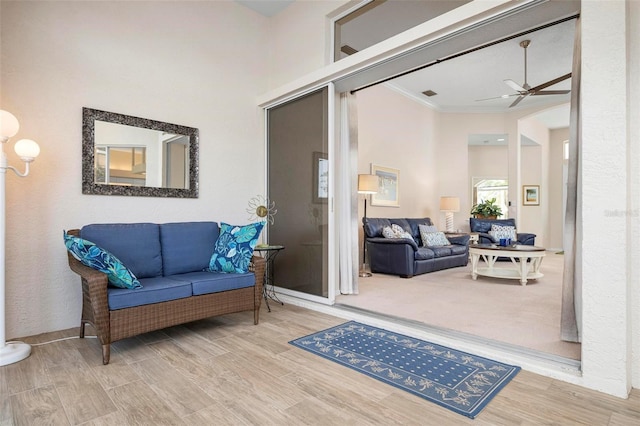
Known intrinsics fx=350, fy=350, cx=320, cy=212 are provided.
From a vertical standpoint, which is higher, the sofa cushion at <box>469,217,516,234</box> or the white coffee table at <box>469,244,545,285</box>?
the sofa cushion at <box>469,217,516,234</box>

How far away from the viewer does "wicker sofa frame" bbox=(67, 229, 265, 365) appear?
7.77 ft

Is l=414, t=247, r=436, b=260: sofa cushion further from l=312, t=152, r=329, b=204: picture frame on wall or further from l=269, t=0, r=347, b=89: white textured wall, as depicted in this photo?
l=269, t=0, r=347, b=89: white textured wall

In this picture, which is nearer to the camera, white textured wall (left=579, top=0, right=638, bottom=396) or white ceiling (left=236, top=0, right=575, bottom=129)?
white textured wall (left=579, top=0, right=638, bottom=396)

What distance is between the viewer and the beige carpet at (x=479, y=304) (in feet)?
9.29

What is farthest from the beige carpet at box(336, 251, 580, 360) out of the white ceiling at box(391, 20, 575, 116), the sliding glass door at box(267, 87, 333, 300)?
the white ceiling at box(391, 20, 575, 116)

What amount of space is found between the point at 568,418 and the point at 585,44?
2.08 metres

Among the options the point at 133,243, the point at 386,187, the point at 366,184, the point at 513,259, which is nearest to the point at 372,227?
the point at 366,184

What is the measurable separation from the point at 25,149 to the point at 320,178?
100 inches

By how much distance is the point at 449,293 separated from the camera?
4344 millimetres

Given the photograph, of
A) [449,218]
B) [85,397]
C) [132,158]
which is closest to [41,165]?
[132,158]

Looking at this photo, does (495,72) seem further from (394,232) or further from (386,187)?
(394,232)

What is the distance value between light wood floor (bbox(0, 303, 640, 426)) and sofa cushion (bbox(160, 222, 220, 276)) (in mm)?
811

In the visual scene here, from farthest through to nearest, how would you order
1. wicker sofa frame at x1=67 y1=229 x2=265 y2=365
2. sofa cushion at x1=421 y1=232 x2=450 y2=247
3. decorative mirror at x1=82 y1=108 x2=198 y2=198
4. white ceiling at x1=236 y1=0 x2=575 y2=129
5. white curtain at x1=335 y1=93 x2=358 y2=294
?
sofa cushion at x1=421 y1=232 x2=450 y2=247 → white curtain at x1=335 y1=93 x2=358 y2=294 → white ceiling at x1=236 y1=0 x2=575 y2=129 → decorative mirror at x1=82 y1=108 x2=198 y2=198 → wicker sofa frame at x1=67 y1=229 x2=265 y2=365

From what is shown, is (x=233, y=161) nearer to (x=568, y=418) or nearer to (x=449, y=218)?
(x=568, y=418)
